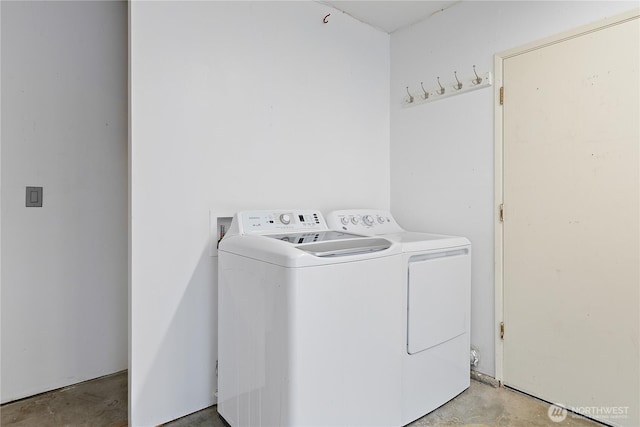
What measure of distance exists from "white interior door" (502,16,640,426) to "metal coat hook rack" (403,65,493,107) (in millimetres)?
122

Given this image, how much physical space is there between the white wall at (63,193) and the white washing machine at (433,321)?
176cm

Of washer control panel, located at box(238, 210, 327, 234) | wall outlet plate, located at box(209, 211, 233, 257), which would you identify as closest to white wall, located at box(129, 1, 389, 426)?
wall outlet plate, located at box(209, 211, 233, 257)

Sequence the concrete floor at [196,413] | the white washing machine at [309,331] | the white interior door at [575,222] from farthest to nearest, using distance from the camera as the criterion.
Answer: the concrete floor at [196,413]
the white interior door at [575,222]
the white washing machine at [309,331]

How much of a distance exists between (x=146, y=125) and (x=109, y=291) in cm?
117

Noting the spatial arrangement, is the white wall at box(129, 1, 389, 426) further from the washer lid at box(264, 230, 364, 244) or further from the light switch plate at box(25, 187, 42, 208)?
the light switch plate at box(25, 187, 42, 208)

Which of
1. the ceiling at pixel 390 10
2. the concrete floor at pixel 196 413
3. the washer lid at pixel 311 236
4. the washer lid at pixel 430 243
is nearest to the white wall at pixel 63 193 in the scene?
the concrete floor at pixel 196 413

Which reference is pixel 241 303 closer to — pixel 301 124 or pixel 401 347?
pixel 401 347

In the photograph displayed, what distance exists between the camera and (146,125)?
1.66m

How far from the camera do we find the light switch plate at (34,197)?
6.43 feet

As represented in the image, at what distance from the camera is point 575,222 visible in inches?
70.0

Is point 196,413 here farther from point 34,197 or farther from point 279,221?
point 34,197

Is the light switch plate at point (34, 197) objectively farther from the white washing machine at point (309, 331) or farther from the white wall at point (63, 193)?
the white washing machine at point (309, 331)

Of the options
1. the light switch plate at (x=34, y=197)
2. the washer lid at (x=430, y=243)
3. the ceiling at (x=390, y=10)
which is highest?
the ceiling at (x=390, y=10)

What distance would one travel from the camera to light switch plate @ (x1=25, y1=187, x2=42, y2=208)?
6.43 feet
